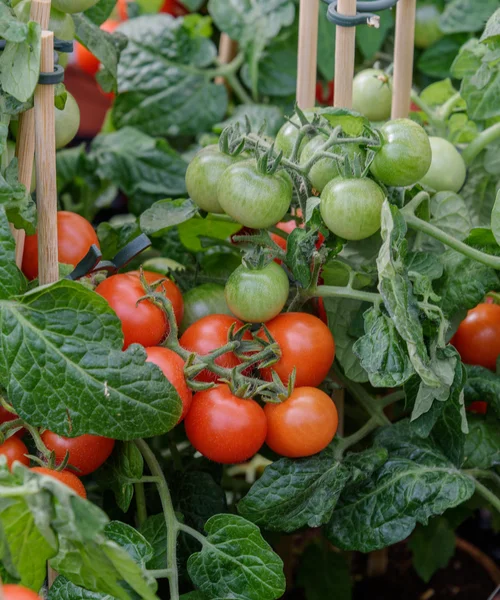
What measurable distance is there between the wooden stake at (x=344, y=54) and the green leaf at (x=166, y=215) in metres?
0.24

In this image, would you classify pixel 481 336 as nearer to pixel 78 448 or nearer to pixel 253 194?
pixel 253 194

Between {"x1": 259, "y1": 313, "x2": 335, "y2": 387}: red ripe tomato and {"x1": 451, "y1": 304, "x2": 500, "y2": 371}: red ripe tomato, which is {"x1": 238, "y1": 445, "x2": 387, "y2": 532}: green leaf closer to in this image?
{"x1": 259, "y1": 313, "x2": 335, "y2": 387}: red ripe tomato

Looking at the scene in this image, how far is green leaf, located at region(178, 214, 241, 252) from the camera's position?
1.07m

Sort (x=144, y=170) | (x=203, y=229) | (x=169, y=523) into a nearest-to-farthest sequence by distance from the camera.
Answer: (x=169, y=523)
(x=203, y=229)
(x=144, y=170)

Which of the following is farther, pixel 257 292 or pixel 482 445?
pixel 482 445

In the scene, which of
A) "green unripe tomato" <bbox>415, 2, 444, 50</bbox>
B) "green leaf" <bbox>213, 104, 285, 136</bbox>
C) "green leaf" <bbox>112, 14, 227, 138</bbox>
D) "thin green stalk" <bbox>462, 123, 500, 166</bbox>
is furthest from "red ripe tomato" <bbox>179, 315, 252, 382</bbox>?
"green unripe tomato" <bbox>415, 2, 444, 50</bbox>

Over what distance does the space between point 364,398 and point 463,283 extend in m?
0.22

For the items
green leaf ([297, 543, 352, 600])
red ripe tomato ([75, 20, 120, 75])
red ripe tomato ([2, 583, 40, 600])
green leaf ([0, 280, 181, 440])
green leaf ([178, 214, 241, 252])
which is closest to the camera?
red ripe tomato ([2, 583, 40, 600])

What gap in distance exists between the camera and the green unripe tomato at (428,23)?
1696 millimetres

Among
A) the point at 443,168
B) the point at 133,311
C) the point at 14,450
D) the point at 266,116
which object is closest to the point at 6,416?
the point at 14,450

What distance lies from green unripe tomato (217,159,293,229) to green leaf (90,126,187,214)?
63 centimetres

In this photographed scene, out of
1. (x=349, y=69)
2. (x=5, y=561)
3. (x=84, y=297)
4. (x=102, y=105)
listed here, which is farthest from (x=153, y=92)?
(x=5, y=561)

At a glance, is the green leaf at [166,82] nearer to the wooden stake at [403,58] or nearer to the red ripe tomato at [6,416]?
the wooden stake at [403,58]

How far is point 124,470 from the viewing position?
85 cm
